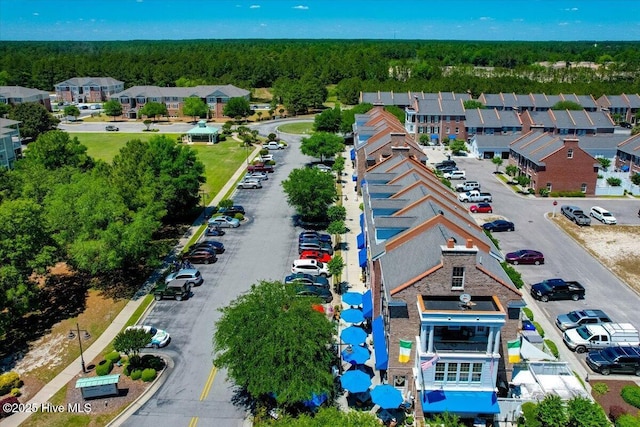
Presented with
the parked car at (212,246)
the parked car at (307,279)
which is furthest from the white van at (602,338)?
the parked car at (212,246)

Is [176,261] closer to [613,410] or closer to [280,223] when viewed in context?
[280,223]

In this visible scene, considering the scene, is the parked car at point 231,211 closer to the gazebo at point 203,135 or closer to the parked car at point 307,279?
the parked car at point 307,279

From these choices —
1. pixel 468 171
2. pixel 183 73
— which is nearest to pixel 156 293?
pixel 468 171

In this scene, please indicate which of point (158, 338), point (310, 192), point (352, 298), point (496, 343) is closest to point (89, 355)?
point (158, 338)

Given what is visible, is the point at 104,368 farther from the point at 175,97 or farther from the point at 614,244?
the point at 175,97

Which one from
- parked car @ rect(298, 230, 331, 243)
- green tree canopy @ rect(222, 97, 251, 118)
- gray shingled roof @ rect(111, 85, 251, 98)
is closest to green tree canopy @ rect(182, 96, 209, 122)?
green tree canopy @ rect(222, 97, 251, 118)

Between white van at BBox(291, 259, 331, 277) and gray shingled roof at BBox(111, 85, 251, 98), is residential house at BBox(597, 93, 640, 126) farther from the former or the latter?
white van at BBox(291, 259, 331, 277)

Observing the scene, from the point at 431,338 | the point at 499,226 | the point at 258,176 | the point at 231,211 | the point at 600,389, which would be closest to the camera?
the point at 431,338
